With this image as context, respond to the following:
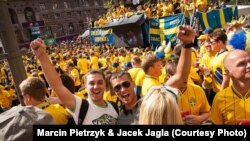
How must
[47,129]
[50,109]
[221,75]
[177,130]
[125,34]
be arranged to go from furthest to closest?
1. [125,34]
2. [221,75]
3. [50,109]
4. [47,129]
5. [177,130]

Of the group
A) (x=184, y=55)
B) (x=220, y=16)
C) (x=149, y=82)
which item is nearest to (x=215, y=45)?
(x=149, y=82)

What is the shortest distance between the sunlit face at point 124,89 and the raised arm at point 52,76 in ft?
1.47

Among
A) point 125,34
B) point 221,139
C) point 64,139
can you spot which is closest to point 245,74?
point 221,139

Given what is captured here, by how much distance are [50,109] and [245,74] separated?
6.14 ft

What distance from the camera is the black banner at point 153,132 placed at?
1.94 m

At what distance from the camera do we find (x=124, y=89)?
10.3ft

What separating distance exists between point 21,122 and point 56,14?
56.3 metres

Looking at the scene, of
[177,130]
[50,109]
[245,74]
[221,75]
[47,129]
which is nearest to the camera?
[177,130]

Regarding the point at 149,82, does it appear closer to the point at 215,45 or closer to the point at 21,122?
the point at 215,45

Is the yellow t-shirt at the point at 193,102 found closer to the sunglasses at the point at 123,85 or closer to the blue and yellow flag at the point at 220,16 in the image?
the sunglasses at the point at 123,85

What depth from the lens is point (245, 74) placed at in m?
2.71

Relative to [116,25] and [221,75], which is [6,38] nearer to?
[221,75]

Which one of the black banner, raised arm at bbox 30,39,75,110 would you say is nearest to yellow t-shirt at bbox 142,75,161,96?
raised arm at bbox 30,39,75,110

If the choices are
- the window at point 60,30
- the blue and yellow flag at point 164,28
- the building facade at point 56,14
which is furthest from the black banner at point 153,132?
the window at point 60,30
